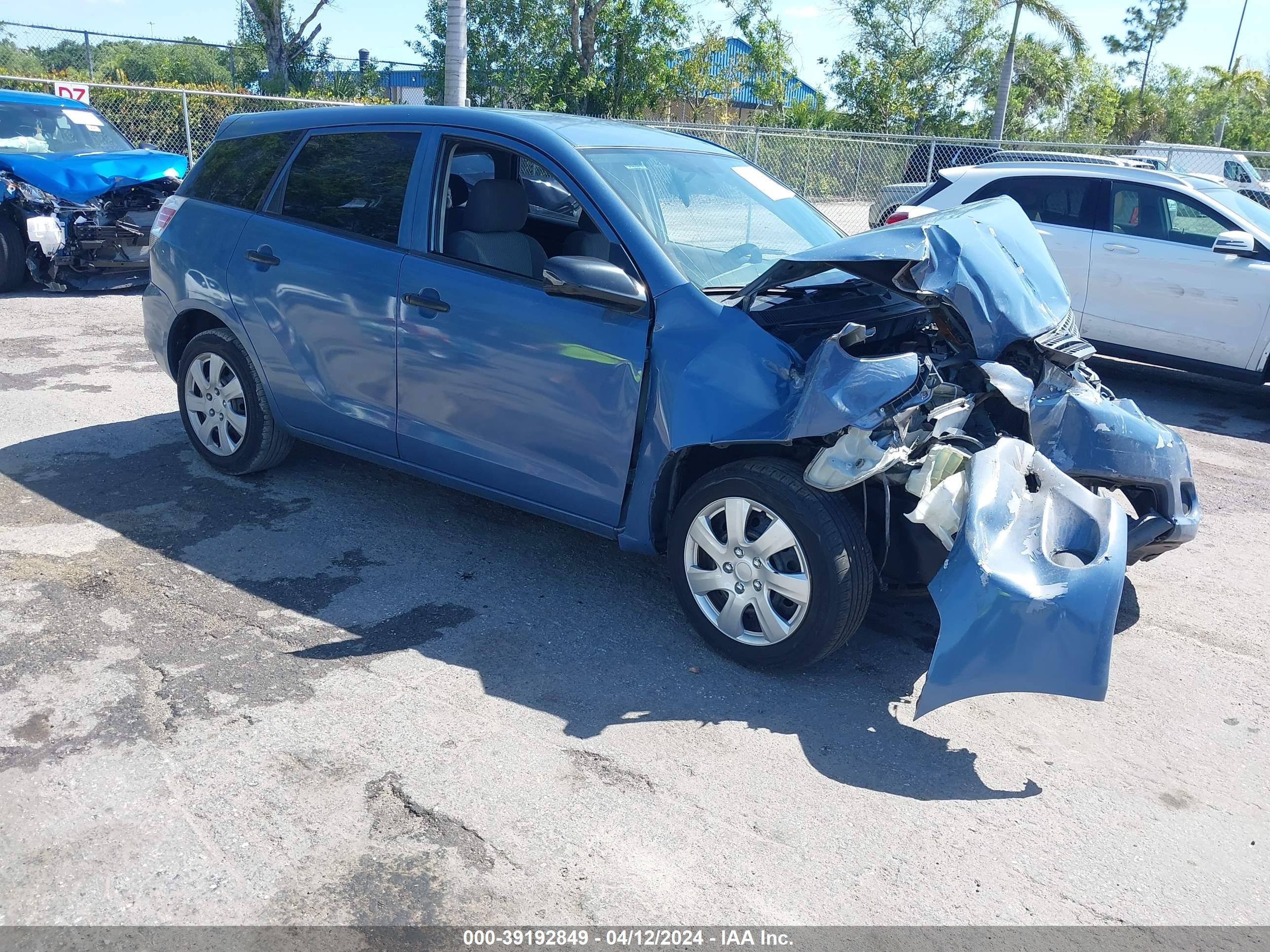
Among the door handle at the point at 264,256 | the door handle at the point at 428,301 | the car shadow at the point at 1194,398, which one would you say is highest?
the door handle at the point at 264,256

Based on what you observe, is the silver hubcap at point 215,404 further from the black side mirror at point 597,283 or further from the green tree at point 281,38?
the green tree at point 281,38

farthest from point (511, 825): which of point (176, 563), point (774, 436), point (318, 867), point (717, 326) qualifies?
point (176, 563)

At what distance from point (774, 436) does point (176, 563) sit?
274cm

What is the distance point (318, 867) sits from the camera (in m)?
2.85

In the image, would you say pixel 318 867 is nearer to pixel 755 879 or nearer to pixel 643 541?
pixel 755 879

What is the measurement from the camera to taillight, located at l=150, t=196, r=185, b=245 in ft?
18.3

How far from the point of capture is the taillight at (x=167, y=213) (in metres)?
5.59

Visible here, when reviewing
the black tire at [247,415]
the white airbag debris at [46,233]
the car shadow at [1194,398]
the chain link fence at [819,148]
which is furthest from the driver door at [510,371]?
the chain link fence at [819,148]

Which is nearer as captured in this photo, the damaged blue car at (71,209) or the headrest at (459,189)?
the headrest at (459,189)

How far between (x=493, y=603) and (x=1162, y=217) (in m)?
6.80

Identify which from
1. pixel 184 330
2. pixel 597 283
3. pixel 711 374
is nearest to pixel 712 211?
pixel 597 283

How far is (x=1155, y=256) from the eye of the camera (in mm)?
8414

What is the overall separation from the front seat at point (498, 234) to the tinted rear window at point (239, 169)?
122 cm

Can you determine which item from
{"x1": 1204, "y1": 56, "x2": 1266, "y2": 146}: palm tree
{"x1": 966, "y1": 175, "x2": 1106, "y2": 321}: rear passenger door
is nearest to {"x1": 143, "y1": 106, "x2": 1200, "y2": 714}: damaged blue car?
{"x1": 966, "y1": 175, "x2": 1106, "y2": 321}: rear passenger door
